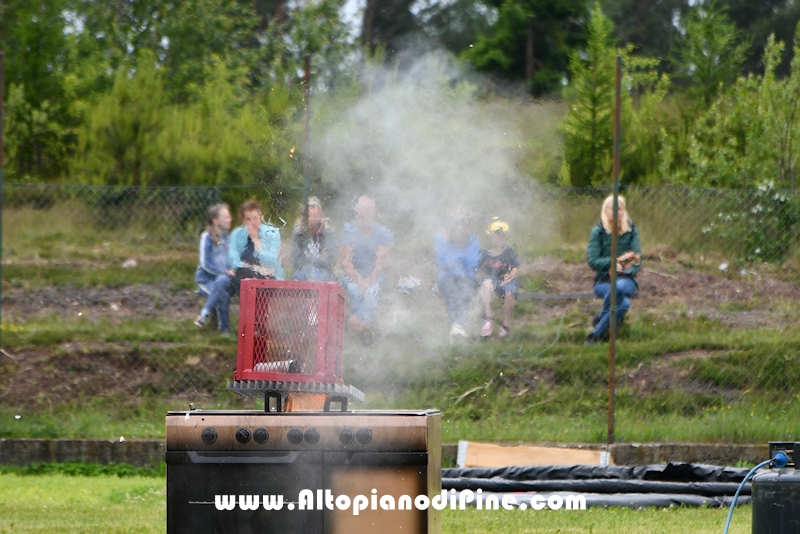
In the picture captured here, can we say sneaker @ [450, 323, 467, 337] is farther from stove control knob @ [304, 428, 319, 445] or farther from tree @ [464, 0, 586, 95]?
tree @ [464, 0, 586, 95]

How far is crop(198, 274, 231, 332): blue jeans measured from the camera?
32.5 feet

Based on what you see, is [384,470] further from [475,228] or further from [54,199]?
[54,199]

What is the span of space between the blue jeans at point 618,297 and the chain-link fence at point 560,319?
128 mm

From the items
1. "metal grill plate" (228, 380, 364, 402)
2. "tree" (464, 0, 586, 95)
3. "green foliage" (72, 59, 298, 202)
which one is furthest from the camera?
"tree" (464, 0, 586, 95)

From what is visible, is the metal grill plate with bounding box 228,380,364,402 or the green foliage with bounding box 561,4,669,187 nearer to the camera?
the metal grill plate with bounding box 228,380,364,402

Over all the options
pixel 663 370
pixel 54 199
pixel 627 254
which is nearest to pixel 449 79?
pixel 627 254

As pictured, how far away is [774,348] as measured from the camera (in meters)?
9.66

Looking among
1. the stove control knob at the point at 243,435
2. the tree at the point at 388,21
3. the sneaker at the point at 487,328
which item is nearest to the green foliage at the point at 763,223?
the sneaker at the point at 487,328

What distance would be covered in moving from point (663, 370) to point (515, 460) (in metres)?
1.81

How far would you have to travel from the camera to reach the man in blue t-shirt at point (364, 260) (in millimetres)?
8656

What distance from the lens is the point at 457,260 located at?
919cm

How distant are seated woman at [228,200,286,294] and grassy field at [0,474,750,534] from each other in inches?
75.0

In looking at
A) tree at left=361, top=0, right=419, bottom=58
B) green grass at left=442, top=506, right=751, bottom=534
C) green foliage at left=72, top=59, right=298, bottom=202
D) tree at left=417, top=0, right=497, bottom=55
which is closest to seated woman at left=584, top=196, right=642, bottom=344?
green grass at left=442, top=506, right=751, bottom=534

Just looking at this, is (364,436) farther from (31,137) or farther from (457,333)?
(31,137)
